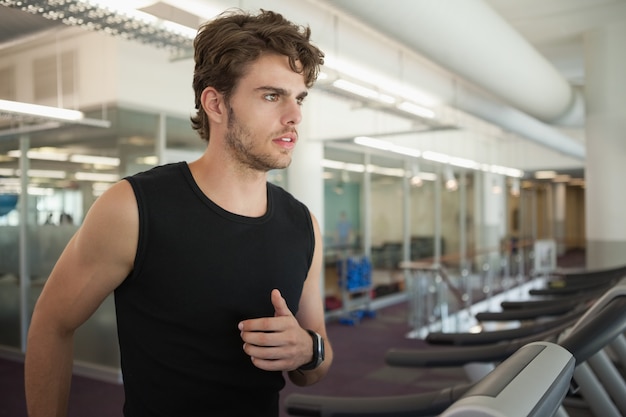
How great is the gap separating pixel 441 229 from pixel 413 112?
21.0 feet

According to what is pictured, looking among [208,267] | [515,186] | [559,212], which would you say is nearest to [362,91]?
[208,267]

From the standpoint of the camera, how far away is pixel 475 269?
1191 cm

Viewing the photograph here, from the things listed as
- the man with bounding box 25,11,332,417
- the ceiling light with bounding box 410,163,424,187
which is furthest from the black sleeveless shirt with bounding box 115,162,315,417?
the ceiling light with bounding box 410,163,424,187

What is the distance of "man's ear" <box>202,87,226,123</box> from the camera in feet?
3.78

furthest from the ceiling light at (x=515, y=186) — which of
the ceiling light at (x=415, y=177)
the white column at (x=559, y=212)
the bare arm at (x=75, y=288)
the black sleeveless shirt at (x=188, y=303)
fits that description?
the bare arm at (x=75, y=288)

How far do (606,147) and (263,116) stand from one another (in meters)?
5.42

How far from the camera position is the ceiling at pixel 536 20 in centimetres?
221

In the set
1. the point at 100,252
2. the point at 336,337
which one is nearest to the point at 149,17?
the point at 100,252

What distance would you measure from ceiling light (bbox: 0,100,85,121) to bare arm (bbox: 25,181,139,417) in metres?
1.48

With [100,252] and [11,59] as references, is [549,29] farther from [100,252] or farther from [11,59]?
[100,252]

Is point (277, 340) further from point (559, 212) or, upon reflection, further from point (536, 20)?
point (559, 212)

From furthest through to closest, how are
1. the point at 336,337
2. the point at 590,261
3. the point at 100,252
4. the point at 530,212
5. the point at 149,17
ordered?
the point at 530,212 < the point at 336,337 < the point at 590,261 < the point at 149,17 < the point at 100,252

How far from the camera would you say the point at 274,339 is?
3.20 ft

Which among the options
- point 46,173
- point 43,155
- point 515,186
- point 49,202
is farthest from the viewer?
point 515,186
